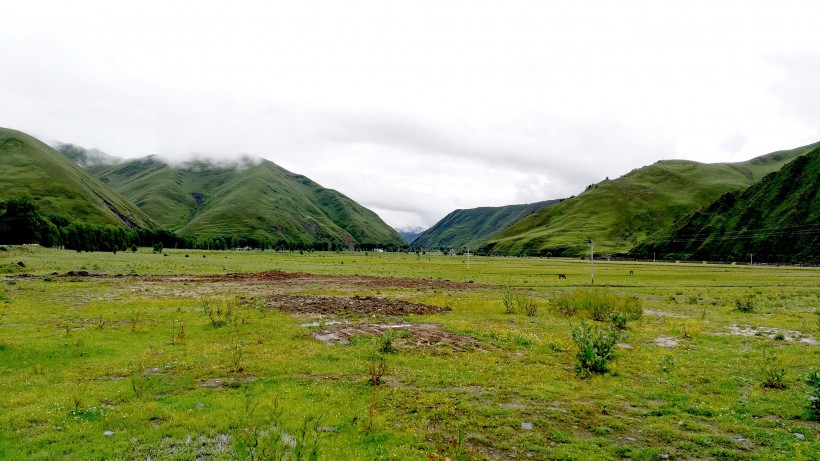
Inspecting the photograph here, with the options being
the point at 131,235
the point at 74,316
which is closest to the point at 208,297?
the point at 74,316

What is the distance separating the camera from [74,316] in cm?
2838

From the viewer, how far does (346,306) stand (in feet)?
124

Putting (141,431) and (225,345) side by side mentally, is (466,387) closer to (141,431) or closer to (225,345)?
(141,431)

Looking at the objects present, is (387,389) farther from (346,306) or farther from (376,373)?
A: (346,306)

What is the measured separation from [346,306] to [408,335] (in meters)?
14.1

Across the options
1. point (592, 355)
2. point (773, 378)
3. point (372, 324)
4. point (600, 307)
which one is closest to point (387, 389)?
point (592, 355)

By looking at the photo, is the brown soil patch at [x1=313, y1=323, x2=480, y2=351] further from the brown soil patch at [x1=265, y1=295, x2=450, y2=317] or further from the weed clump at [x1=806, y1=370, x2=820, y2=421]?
the weed clump at [x1=806, y1=370, x2=820, y2=421]

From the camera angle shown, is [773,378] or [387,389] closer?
[387,389]

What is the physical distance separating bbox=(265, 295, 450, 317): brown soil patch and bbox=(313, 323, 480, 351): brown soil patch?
5.71 m

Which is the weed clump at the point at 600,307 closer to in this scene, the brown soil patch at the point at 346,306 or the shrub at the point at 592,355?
the brown soil patch at the point at 346,306

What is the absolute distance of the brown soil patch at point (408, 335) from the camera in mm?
22719

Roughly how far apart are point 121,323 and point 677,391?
102ft

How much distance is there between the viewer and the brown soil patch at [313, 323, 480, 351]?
22719mm

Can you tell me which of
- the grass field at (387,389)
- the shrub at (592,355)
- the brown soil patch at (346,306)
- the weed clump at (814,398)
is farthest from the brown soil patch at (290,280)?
the weed clump at (814,398)
